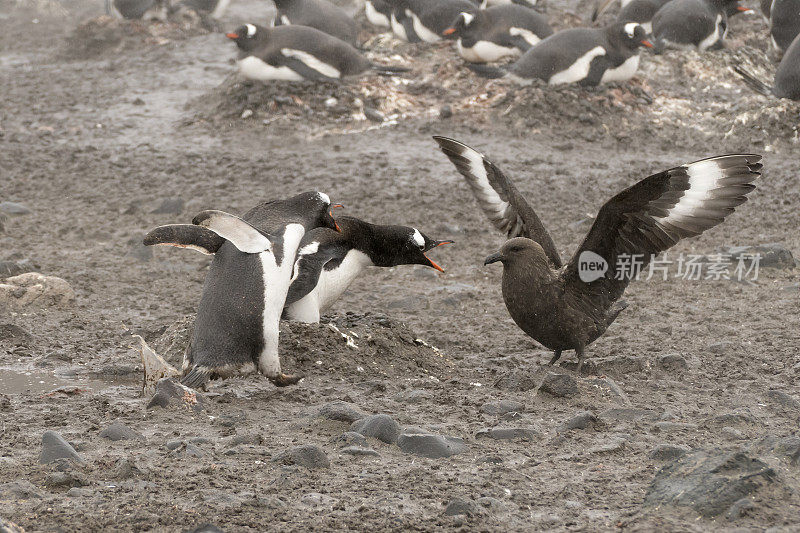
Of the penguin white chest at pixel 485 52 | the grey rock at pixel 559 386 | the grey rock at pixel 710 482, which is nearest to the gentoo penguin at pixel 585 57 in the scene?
the penguin white chest at pixel 485 52

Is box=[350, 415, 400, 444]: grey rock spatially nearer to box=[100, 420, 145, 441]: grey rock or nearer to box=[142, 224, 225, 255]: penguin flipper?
box=[100, 420, 145, 441]: grey rock

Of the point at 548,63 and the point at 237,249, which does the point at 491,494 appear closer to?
the point at 237,249

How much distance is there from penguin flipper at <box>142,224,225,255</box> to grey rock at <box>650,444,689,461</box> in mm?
2081

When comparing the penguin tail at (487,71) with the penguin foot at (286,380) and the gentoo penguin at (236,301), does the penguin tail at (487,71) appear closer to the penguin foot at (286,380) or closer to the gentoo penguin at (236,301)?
the gentoo penguin at (236,301)

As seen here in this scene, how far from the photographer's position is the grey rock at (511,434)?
3.70 m

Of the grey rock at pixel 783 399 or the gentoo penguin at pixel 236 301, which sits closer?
the grey rock at pixel 783 399

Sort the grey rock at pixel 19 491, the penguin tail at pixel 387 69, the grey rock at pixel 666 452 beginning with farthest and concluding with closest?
the penguin tail at pixel 387 69 → the grey rock at pixel 666 452 → the grey rock at pixel 19 491

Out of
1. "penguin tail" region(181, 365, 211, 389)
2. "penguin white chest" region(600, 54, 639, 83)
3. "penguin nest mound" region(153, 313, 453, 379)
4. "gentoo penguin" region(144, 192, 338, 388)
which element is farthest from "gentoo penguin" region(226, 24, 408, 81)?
"penguin tail" region(181, 365, 211, 389)

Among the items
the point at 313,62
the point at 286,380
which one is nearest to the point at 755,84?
the point at 313,62

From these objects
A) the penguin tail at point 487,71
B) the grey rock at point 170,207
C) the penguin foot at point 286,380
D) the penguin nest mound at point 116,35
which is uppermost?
the penguin foot at point 286,380

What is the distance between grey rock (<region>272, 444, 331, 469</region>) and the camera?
336 centimetres

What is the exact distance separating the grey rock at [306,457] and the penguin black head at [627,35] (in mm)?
6372

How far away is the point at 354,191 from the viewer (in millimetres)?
7402

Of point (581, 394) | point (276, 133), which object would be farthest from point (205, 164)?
→ point (581, 394)
